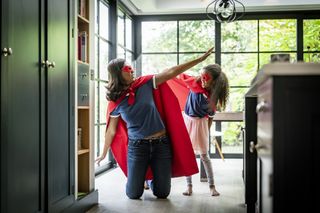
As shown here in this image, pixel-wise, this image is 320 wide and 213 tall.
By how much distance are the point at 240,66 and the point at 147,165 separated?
11.2 ft

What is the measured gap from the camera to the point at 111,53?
5.28 m

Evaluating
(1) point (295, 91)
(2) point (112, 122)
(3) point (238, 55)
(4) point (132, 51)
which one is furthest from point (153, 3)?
(1) point (295, 91)

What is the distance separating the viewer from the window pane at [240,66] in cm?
635

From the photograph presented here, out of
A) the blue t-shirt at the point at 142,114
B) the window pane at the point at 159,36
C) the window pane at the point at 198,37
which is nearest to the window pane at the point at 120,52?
the window pane at the point at 159,36

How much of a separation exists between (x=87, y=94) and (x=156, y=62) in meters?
3.52

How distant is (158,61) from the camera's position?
6.49 m

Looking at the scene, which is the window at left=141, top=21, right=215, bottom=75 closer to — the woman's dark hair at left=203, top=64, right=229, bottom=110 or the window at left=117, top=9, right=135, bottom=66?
the window at left=117, top=9, right=135, bottom=66

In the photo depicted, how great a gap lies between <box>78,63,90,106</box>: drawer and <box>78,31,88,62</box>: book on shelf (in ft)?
0.30

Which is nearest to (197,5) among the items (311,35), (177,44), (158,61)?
(177,44)

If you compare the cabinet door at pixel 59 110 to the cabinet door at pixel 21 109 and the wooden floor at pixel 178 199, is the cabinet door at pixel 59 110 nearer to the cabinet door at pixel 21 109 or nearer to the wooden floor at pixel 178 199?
the cabinet door at pixel 21 109

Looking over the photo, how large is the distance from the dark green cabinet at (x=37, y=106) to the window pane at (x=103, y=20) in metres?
2.20

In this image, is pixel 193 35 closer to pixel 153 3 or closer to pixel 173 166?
pixel 153 3

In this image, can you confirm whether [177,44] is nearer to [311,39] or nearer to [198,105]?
[311,39]

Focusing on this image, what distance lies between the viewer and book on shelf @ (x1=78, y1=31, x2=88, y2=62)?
3092 mm
